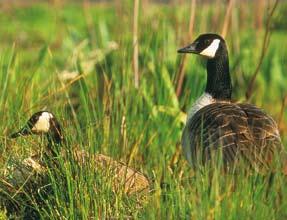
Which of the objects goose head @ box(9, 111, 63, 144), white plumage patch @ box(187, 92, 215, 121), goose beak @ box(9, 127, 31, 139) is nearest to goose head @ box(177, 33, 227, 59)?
white plumage patch @ box(187, 92, 215, 121)

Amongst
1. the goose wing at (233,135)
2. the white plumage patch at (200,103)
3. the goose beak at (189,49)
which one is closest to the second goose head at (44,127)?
the goose wing at (233,135)

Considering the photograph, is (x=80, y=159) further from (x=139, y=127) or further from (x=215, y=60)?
(x=215, y=60)

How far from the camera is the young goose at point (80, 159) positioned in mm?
4656

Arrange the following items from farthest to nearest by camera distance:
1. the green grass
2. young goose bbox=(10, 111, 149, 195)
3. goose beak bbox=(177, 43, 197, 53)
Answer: goose beak bbox=(177, 43, 197, 53), young goose bbox=(10, 111, 149, 195), the green grass

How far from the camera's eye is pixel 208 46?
6027mm

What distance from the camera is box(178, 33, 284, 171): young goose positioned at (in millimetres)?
4809

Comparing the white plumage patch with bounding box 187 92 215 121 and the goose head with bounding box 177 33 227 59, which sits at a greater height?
the goose head with bounding box 177 33 227 59

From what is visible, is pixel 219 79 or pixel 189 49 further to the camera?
pixel 219 79

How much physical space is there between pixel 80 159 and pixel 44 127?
2.02 feet

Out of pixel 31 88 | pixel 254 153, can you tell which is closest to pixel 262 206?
pixel 254 153

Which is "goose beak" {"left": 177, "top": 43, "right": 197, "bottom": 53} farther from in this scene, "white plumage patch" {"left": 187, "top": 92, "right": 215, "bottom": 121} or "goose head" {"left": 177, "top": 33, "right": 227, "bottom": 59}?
"white plumage patch" {"left": 187, "top": 92, "right": 215, "bottom": 121}

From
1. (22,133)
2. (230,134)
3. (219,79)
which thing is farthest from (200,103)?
(22,133)

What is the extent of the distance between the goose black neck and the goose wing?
513 millimetres

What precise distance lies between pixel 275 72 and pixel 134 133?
4.30 m
